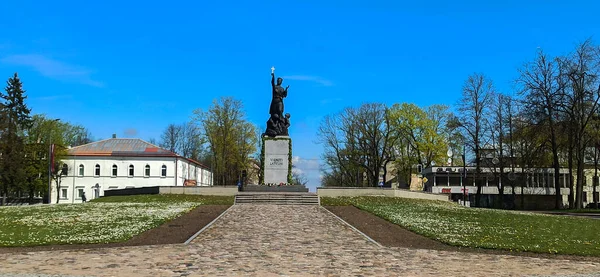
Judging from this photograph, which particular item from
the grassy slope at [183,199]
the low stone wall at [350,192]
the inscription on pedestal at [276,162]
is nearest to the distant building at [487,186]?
the low stone wall at [350,192]

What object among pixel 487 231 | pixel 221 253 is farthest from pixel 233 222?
pixel 487 231

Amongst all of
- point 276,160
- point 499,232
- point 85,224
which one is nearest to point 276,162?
point 276,160

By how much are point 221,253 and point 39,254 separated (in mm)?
5189

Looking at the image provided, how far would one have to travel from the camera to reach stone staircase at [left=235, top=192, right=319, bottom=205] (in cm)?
3681

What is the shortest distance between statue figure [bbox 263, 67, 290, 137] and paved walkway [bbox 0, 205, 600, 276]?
24705mm

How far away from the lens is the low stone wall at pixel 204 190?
42794mm

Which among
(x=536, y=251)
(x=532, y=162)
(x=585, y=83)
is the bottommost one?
(x=536, y=251)

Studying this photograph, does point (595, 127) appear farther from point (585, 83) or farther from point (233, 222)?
point (233, 222)

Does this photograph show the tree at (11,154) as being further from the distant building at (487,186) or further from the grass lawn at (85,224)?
the distant building at (487,186)

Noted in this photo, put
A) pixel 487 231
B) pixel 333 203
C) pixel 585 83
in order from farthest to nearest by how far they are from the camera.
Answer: pixel 585 83, pixel 333 203, pixel 487 231

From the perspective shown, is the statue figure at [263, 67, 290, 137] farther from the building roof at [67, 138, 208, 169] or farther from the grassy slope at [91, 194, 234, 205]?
the building roof at [67, 138, 208, 169]

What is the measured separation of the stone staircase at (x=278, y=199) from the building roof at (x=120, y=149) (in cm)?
4580

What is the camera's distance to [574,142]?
4706 cm

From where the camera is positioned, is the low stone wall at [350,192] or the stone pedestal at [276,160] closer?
the low stone wall at [350,192]
